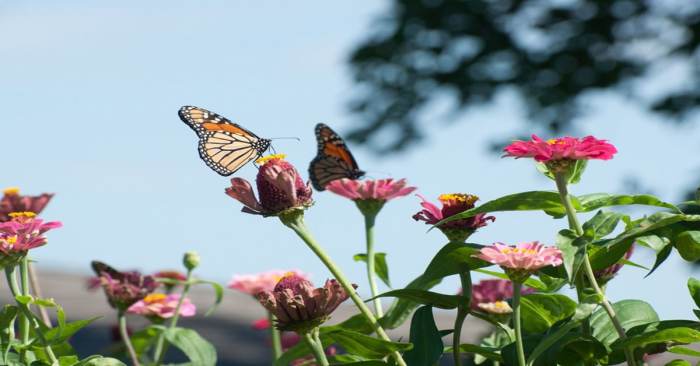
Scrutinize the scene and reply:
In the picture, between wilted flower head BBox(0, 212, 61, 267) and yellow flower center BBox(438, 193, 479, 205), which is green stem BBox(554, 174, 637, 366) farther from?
wilted flower head BBox(0, 212, 61, 267)

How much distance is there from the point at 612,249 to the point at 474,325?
12.8 ft

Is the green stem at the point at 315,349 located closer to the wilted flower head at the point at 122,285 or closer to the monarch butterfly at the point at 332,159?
the monarch butterfly at the point at 332,159

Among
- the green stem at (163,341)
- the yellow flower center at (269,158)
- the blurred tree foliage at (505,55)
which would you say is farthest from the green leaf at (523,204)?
the blurred tree foliage at (505,55)

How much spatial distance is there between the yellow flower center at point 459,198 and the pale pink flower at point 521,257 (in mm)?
133

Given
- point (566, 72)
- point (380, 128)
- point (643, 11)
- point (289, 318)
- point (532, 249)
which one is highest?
point (643, 11)

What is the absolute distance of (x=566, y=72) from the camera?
287 inches

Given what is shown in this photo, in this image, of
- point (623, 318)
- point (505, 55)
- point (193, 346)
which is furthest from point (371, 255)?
point (505, 55)

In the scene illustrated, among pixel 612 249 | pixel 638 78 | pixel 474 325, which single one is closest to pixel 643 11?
pixel 638 78

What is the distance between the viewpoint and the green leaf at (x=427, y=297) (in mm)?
1130

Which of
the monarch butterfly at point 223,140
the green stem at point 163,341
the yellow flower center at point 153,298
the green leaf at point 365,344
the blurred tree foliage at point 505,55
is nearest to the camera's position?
the green leaf at point 365,344

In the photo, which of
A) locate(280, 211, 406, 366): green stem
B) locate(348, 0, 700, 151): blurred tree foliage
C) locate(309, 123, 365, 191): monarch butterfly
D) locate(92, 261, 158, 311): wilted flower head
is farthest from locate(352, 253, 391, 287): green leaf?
locate(348, 0, 700, 151): blurred tree foliage

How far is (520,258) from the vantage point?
1077 millimetres

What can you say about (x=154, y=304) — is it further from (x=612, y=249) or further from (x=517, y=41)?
(x=517, y=41)

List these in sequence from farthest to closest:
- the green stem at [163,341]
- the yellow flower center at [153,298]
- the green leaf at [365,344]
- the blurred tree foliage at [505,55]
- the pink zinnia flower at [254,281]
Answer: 1. the blurred tree foliage at [505,55]
2. the pink zinnia flower at [254,281]
3. the yellow flower center at [153,298]
4. the green stem at [163,341]
5. the green leaf at [365,344]
